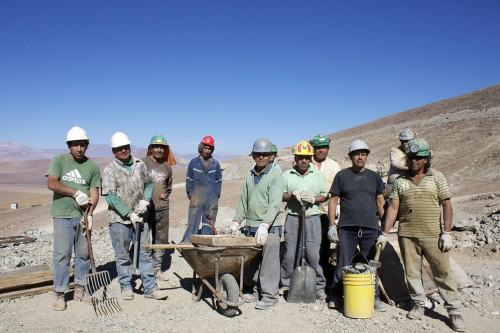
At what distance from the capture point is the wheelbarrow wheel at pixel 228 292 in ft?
13.6

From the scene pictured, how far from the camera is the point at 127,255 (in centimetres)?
480

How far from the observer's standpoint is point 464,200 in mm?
11641

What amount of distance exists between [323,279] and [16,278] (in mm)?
3758

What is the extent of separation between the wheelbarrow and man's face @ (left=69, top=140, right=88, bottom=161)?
139 centimetres

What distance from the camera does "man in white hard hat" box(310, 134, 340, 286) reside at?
5.03 metres

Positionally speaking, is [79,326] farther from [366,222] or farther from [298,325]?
[366,222]

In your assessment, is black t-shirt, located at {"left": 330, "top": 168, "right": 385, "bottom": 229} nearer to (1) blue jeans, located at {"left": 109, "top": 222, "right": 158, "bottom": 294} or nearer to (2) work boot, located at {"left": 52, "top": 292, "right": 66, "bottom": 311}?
(1) blue jeans, located at {"left": 109, "top": 222, "right": 158, "bottom": 294}

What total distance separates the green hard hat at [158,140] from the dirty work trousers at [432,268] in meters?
3.31

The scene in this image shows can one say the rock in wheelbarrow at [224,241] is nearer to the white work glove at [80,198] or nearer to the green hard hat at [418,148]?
the white work glove at [80,198]

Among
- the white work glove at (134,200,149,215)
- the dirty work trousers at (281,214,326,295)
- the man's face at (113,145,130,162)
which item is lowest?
the dirty work trousers at (281,214,326,295)

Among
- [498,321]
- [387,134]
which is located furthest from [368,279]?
[387,134]

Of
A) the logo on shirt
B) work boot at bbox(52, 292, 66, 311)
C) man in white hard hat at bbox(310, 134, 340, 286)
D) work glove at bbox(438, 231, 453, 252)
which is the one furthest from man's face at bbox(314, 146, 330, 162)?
work boot at bbox(52, 292, 66, 311)

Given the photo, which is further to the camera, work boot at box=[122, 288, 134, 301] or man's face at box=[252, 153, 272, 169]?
work boot at box=[122, 288, 134, 301]

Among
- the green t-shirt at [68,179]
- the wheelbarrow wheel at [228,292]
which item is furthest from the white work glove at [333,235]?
the green t-shirt at [68,179]
